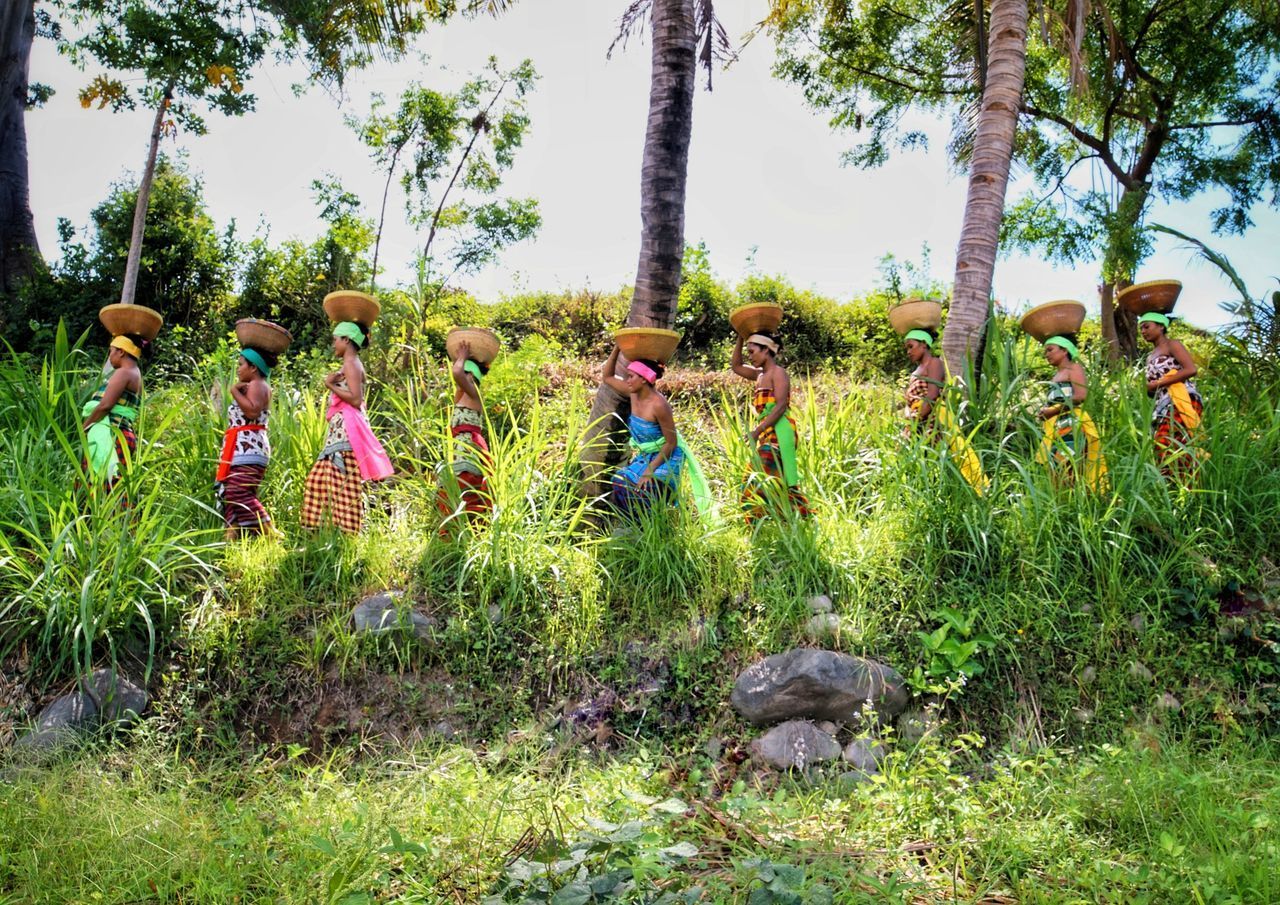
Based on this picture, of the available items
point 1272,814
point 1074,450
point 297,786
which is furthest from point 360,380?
point 1272,814

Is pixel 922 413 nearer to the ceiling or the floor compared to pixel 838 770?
nearer to the ceiling

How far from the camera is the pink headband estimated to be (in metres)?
6.22

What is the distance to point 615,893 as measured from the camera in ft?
10.5

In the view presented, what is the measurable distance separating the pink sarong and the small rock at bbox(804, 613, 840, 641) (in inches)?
104

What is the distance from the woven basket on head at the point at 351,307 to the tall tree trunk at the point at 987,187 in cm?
396

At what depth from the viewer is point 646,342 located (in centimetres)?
620

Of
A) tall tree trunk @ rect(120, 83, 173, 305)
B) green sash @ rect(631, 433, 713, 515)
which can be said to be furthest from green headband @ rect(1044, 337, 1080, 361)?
tall tree trunk @ rect(120, 83, 173, 305)

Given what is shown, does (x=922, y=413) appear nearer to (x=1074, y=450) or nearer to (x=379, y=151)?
(x=1074, y=450)

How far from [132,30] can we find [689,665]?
1143 centimetres

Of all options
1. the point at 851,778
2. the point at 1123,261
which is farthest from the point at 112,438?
the point at 1123,261

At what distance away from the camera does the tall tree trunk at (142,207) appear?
11.2 metres

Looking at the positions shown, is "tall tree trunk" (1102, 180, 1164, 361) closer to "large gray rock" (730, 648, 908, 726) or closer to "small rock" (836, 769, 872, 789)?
"large gray rock" (730, 648, 908, 726)

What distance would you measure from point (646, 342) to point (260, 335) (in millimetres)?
2382

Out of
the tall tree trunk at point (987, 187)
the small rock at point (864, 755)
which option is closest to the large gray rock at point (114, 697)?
the small rock at point (864, 755)
